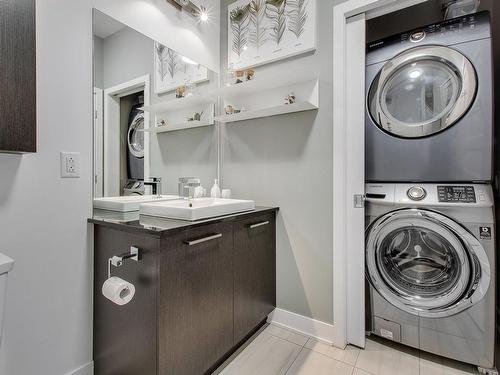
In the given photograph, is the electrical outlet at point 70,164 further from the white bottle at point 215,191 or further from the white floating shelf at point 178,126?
the white bottle at point 215,191

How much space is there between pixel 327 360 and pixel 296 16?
225 centimetres

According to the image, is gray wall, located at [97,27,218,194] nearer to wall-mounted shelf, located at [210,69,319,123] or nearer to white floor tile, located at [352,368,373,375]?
wall-mounted shelf, located at [210,69,319,123]

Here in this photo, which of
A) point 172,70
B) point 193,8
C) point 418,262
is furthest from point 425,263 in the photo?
point 193,8

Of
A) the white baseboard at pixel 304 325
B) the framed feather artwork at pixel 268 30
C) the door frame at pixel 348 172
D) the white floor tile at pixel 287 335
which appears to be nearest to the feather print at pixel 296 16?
the framed feather artwork at pixel 268 30

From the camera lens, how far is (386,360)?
60.6 inches

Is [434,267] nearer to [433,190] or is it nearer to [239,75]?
[433,190]

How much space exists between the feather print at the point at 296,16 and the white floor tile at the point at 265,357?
2085 millimetres

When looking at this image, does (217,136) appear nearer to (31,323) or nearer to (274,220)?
(274,220)

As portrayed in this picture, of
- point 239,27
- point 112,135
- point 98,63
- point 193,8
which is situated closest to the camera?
point 98,63

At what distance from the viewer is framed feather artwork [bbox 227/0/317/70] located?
1764 mm

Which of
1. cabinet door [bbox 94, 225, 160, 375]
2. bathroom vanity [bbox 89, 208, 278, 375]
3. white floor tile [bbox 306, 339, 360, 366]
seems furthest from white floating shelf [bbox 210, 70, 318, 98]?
white floor tile [bbox 306, 339, 360, 366]

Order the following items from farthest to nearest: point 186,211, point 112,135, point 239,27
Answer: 1. point 239,27
2. point 112,135
3. point 186,211

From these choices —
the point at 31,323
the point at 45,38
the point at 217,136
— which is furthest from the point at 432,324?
the point at 45,38

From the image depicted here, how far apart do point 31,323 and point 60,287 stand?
6.6 inches
